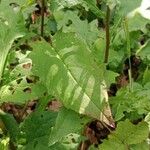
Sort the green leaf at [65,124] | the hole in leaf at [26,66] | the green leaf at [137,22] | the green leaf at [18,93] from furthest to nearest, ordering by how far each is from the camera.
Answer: the green leaf at [137,22] < the hole in leaf at [26,66] < the green leaf at [18,93] < the green leaf at [65,124]

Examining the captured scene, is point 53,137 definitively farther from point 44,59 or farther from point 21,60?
point 21,60

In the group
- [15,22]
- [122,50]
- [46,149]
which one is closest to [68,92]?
[46,149]

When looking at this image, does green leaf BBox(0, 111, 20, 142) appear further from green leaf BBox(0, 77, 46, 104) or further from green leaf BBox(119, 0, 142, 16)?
green leaf BBox(119, 0, 142, 16)

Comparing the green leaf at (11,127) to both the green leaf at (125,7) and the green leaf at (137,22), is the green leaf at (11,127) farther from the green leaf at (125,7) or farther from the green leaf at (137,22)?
the green leaf at (137,22)

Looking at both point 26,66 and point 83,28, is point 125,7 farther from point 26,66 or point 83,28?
point 26,66

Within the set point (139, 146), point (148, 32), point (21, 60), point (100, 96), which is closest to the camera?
point (100, 96)

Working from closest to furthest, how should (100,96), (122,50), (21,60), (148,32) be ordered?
(100,96), (21,60), (122,50), (148,32)

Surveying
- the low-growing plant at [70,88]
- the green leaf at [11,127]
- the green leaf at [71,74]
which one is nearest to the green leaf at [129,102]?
the low-growing plant at [70,88]
